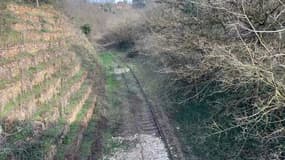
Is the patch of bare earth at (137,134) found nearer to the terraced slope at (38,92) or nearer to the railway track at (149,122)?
the railway track at (149,122)

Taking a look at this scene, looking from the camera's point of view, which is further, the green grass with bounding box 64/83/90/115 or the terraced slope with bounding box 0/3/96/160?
the green grass with bounding box 64/83/90/115

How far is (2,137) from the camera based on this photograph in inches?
436

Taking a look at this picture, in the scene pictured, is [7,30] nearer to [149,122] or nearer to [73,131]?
[73,131]

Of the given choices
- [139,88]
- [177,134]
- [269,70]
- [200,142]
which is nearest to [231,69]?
[269,70]

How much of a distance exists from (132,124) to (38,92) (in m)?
4.76

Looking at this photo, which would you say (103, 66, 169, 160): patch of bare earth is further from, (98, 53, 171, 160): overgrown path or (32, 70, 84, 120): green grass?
(32, 70, 84, 120): green grass

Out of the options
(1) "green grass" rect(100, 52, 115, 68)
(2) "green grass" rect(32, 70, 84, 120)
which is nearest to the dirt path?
(2) "green grass" rect(32, 70, 84, 120)

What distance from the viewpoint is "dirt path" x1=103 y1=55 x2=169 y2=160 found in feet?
46.3

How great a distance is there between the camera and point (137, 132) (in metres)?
16.9

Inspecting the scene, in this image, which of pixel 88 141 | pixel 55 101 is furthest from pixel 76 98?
pixel 88 141

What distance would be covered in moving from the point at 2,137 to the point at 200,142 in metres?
7.20

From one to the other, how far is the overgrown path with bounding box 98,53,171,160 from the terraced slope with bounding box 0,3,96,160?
54.4 inches

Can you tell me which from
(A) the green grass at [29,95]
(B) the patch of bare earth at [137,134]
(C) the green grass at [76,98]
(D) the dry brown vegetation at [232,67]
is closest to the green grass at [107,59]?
(B) the patch of bare earth at [137,134]

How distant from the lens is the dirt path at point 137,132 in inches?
556
